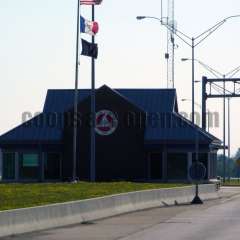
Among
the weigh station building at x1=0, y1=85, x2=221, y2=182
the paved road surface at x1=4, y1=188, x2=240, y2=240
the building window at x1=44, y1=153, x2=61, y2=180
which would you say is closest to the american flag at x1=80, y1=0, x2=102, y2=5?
the paved road surface at x1=4, y1=188, x2=240, y2=240

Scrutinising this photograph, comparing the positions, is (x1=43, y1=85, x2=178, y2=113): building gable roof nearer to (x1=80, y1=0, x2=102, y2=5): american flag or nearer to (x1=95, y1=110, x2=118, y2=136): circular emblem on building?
(x1=95, y1=110, x2=118, y2=136): circular emblem on building

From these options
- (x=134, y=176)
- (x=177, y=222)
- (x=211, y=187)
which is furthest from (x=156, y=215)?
(x=134, y=176)

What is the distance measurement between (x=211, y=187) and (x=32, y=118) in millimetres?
24913

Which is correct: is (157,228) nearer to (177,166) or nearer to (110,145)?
(110,145)

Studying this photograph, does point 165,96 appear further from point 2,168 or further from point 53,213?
point 53,213

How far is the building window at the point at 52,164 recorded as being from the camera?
6844 centimetres

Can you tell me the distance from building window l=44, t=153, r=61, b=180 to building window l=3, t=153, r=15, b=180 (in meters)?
2.65

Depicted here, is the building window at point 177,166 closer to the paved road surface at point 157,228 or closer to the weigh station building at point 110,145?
the weigh station building at point 110,145

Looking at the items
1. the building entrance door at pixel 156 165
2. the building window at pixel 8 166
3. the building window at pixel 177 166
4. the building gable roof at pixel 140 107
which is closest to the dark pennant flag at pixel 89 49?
the building gable roof at pixel 140 107

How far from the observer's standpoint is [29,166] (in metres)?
69.1

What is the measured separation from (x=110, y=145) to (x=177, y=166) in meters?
5.49

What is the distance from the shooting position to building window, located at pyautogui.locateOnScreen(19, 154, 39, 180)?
225ft

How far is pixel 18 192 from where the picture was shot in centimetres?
3262

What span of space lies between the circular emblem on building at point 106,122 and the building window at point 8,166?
24.1 feet
